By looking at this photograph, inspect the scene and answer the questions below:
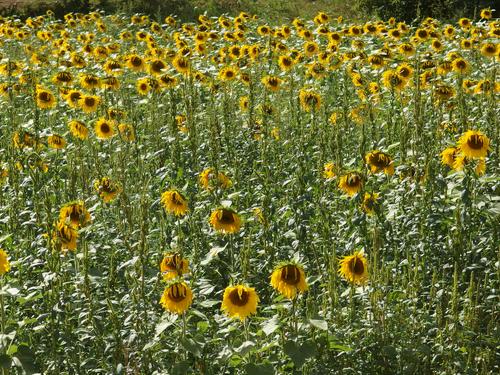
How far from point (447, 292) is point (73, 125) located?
2715 mm

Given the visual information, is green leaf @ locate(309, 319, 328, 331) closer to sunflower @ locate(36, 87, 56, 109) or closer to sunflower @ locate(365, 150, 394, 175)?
sunflower @ locate(365, 150, 394, 175)

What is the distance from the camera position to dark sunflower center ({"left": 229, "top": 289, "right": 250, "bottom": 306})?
259 centimetres

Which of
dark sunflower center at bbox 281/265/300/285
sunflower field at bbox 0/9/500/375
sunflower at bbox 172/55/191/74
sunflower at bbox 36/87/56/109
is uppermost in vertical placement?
sunflower at bbox 172/55/191/74

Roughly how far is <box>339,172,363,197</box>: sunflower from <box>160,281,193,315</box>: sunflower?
4.17 ft

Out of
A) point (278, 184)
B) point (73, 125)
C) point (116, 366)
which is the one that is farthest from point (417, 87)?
point (73, 125)

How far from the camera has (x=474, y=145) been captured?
11.9ft

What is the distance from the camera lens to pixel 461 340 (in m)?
2.88

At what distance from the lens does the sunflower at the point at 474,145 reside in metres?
3.60

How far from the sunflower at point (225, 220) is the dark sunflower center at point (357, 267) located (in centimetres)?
53

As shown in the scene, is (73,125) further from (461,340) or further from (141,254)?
(461,340)

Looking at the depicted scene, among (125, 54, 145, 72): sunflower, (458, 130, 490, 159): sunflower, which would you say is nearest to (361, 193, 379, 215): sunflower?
(458, 130, 490, 159): sunflower

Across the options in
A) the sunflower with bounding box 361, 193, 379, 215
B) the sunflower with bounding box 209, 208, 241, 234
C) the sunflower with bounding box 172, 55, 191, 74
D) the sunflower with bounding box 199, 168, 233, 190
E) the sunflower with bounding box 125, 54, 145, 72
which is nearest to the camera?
the sunflower with bounding box 209, 208, 241, 234

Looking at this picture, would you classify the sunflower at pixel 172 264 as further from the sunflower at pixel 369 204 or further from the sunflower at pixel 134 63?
the sunflower at pixel 134 63

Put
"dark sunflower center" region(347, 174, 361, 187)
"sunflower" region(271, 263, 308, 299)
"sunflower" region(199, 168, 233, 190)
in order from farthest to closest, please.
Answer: "sunflower" region(199, 168, 233, 190) < "dark sunflower center" region(347, 174, 361, 187) < "sunflower" region(271, 263, 308, 299)
